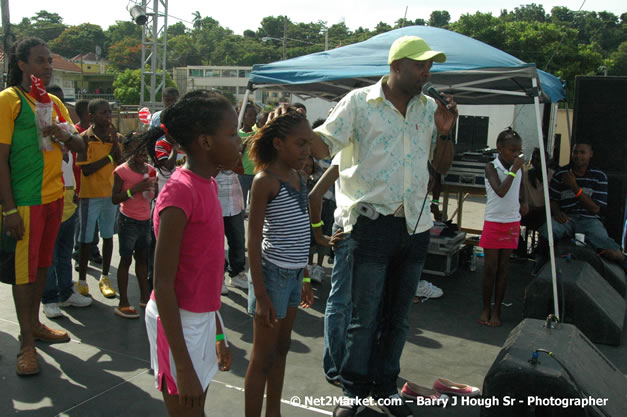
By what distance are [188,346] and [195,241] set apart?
382mm

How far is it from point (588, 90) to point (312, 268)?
4.22 m

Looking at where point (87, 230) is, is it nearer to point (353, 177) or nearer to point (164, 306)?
point (353, 177)

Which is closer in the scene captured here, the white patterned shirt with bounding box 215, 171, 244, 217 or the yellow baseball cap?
Result: the yellow baseball cap

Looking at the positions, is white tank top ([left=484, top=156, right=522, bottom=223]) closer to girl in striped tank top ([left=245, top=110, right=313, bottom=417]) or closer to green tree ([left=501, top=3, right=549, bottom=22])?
girl in striped tank top ([left=245, top=110, right=313, bottom=417])

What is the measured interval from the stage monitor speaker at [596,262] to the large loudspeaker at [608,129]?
3.88 feet

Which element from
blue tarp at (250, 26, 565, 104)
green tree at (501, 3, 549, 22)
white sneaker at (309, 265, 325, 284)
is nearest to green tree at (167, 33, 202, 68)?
green tree at (501, 3, 549, 22)

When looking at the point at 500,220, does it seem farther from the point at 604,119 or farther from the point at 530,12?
the point at 530,12

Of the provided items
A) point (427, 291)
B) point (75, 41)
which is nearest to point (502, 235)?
point (427, 291)

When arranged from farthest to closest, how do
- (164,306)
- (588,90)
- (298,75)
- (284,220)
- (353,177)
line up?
1. (588,90)
2. (298,75)
3. (353,177)
4. (284,220)
5. (164,306)

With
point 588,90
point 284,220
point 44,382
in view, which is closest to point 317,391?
point 284,220

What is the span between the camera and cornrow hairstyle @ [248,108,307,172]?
281 centimetres

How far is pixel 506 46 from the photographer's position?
118 ft

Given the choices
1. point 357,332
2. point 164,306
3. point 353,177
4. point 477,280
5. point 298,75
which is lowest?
point 477,280

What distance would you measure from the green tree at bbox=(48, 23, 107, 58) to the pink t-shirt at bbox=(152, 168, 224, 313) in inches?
5065
